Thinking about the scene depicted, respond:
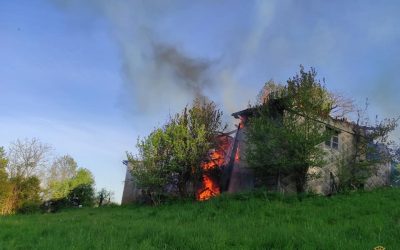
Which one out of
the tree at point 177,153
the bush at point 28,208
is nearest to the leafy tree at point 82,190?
the bush at point 28,208

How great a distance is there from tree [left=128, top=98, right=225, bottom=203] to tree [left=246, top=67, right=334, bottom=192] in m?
4.30

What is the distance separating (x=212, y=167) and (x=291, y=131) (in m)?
8.40

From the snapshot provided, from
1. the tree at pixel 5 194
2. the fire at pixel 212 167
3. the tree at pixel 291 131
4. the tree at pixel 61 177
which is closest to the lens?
the tree at pixel 291 131

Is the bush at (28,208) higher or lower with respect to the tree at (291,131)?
lower

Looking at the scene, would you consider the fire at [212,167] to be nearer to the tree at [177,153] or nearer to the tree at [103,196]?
the tree at [177,153]

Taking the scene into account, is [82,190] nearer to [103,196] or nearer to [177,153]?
[103,196]

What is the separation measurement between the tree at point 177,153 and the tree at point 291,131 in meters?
4.30

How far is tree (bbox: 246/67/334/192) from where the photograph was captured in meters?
26.6

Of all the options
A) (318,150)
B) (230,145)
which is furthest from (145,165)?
(318,150)

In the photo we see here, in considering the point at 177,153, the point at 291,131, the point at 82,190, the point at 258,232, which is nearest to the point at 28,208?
the point at 82,190

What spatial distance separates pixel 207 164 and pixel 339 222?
18.9m

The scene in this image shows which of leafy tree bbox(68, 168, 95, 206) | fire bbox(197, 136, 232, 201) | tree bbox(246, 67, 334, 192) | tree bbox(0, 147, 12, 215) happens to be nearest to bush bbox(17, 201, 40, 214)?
tree bbox(0, 147, 12, 215)

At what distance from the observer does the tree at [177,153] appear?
1268 inches

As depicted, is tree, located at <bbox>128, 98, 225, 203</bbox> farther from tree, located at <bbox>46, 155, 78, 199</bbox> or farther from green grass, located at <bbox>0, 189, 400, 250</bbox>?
tree, located at <bbox>46, 155, 78, 199</bbox>
